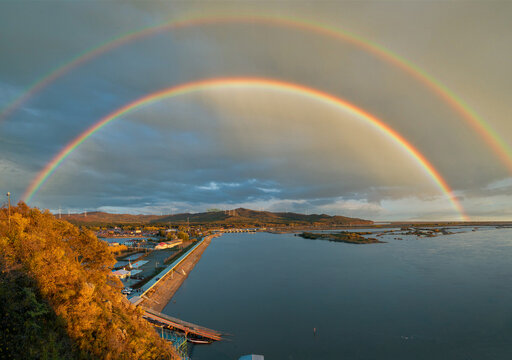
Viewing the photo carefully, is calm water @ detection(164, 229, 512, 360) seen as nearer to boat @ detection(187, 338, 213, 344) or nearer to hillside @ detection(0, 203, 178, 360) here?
boat @ detection(187, 338, 213, 344)

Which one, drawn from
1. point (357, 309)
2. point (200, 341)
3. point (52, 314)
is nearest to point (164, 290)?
point (200, 341)

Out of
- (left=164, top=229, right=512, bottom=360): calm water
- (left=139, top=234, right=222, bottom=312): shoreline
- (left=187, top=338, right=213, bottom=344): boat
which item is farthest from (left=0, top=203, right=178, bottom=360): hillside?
(left=139, top=234, right=222, bottom=312): shoreline

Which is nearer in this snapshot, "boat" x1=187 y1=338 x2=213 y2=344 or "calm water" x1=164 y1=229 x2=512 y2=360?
"calm water" x1=164 y1=229 x2=512 y2=360

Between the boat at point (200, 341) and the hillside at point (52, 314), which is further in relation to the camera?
the boat at point (200, 341)

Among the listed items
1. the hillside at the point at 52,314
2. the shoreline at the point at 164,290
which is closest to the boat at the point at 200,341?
the shoreline at the point at 164,290

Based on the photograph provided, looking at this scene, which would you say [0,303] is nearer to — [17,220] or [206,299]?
[17,220]

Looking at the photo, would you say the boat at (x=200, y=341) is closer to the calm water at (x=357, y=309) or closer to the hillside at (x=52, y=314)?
the calm water at (x=357, y=309)

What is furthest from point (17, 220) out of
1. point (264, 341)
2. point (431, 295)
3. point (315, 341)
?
point (431, 295)

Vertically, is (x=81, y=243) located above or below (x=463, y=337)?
above
